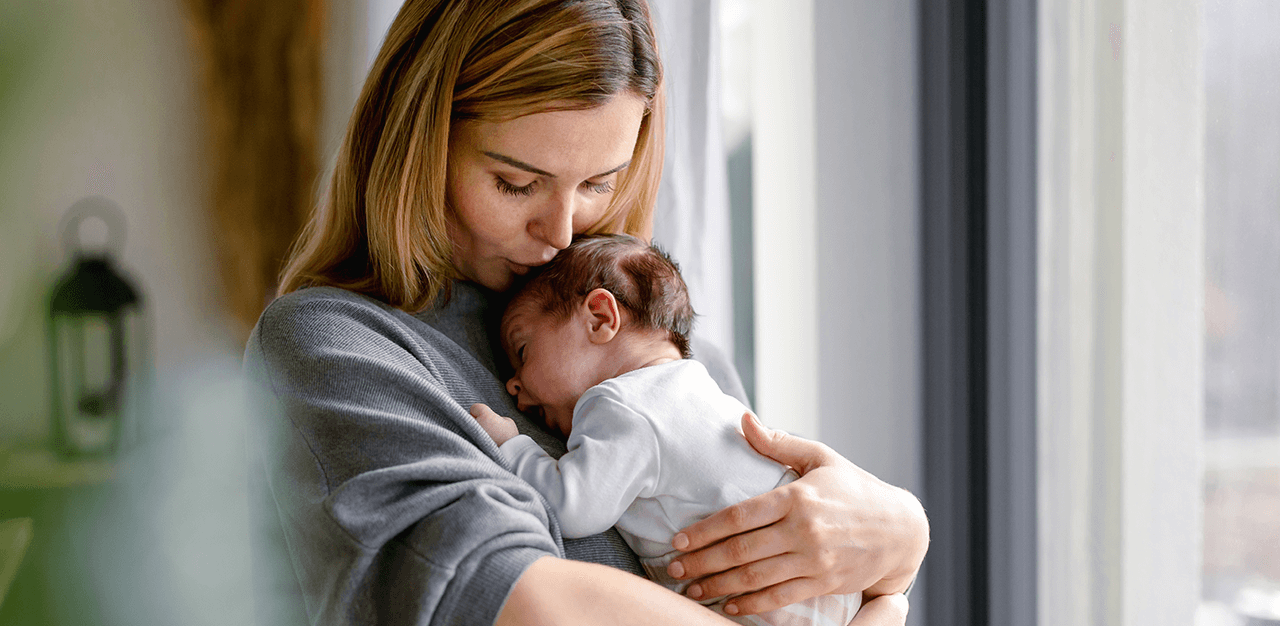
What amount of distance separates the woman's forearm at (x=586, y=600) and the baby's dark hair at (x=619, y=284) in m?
0.36

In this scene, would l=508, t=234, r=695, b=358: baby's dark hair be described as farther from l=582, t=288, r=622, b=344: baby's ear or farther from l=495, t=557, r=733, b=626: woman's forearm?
l=495, t=557, r=733, b=626: woman's forearm

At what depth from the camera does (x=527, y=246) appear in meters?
0.94

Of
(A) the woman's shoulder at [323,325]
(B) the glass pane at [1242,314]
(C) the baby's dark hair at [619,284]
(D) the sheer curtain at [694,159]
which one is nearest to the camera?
(A) the woman's shoulder at [323,325]

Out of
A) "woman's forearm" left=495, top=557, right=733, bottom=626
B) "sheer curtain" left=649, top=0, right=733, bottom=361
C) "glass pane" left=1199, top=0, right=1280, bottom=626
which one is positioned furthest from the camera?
"sheer curtain" left=649, top=0, right=733, bottom=361

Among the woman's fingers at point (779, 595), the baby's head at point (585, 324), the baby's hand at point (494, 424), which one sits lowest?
the woman's fingers at point (779, 595)

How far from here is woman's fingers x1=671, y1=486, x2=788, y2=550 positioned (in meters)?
0.74

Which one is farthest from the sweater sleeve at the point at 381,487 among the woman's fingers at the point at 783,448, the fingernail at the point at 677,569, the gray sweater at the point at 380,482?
the woman's fingers at the point at 783,448

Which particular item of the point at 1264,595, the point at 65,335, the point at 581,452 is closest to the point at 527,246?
the point at 581,452

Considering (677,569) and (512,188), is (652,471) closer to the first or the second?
(677,569)

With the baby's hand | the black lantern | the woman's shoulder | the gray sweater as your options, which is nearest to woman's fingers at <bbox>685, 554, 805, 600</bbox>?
the gray sweater

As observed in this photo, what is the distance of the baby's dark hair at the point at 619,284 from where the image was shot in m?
0.94

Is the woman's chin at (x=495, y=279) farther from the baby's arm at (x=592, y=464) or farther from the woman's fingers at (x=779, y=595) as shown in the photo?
the woman's fingers at (x=779, y=595)

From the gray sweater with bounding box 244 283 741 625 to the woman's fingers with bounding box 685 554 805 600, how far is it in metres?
0.10

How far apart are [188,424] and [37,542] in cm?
32
